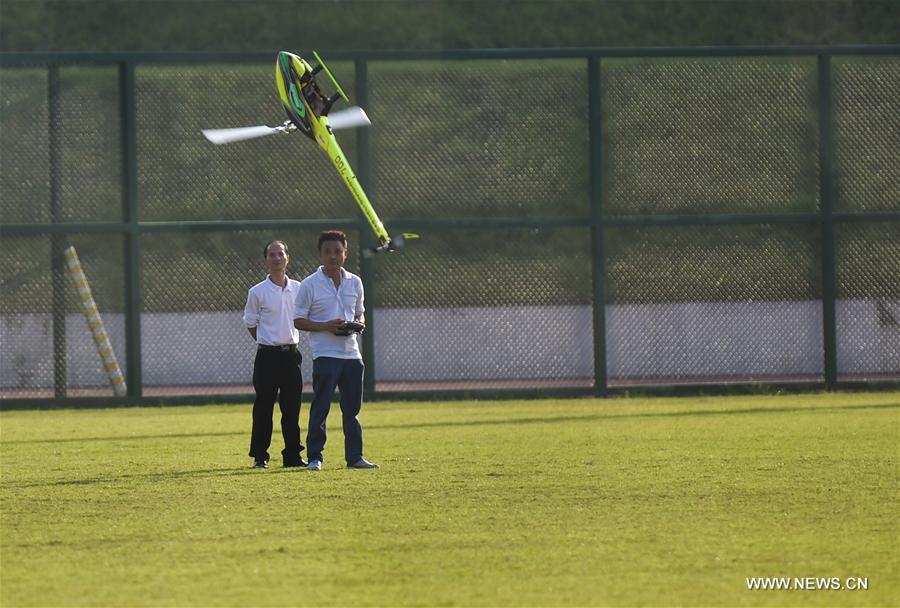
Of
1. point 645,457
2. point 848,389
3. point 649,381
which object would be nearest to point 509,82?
point 649,381

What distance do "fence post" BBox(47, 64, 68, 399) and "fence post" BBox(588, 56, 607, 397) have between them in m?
5.62

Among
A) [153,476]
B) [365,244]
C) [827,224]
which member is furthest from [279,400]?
[827,224]

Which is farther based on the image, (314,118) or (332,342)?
(314,118)

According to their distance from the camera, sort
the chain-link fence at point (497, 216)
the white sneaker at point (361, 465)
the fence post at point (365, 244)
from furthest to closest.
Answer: the chain-link fence at point (497, 216), the fence post at point (365, 244), the white sneaker at point (361, 465)

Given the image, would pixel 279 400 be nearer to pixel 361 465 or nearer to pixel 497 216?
pixel 361 465

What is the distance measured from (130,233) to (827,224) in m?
7.43

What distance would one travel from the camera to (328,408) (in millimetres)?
10656

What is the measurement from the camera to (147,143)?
56.0 ft

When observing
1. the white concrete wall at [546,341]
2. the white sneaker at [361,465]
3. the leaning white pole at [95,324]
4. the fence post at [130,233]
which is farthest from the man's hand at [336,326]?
the leaning white pole at [95,324]

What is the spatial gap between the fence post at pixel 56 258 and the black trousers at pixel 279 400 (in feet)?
20.3

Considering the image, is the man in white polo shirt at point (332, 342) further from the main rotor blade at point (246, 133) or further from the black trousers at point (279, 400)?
the main rotor blade at point (246, 133)

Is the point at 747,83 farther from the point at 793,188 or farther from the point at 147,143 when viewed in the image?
the point at 147,143

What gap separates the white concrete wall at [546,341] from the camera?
16906 mm

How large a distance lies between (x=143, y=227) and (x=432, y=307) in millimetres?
3174
